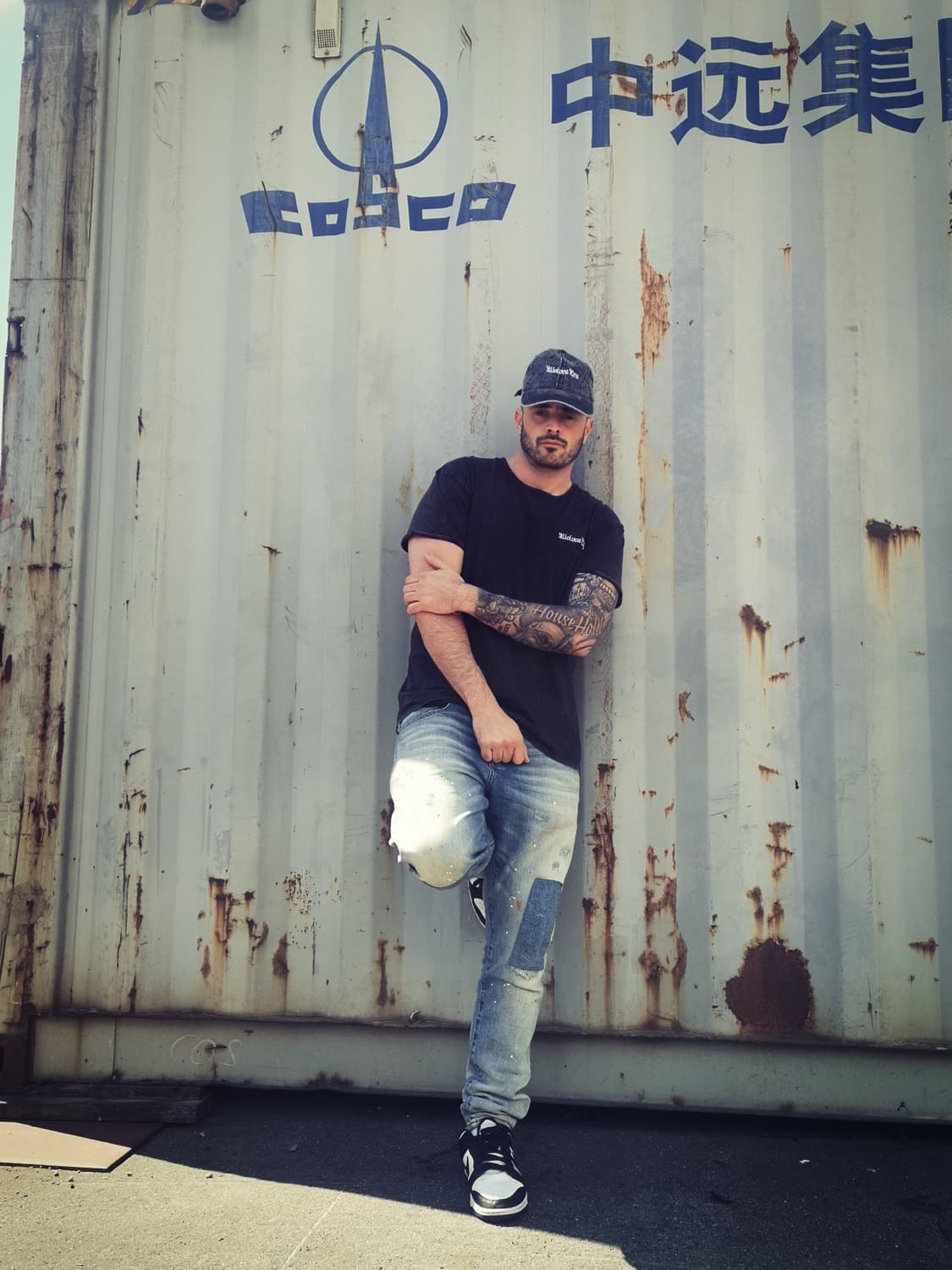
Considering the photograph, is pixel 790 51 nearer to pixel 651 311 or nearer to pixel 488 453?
pixel 651 311

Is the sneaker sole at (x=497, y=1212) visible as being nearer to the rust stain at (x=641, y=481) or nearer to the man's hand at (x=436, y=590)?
the man's hand at (x=436, y=590)

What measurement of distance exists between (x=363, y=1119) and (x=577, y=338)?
253cm

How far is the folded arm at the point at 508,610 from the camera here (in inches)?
108

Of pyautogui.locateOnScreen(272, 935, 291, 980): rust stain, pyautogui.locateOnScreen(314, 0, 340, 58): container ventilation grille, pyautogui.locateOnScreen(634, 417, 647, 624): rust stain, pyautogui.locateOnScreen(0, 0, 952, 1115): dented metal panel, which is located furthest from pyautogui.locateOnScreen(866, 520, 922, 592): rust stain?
pyautogui.locateOnScreen(314, 0, 340, 58): container ventilation grille

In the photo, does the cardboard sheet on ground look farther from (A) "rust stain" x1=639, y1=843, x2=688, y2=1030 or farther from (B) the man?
(A) "rust stain" x1=639, y1=843, x2=688, y2=1030

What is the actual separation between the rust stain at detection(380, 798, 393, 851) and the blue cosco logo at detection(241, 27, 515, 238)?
6.30ft

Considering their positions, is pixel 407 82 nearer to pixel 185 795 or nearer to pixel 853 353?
pixel 853 353

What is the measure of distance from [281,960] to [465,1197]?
3.16 feet

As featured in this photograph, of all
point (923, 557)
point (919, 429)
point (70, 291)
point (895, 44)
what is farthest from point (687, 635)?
point (70, 291)

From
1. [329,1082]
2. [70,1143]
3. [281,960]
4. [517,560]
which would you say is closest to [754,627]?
[517,560]

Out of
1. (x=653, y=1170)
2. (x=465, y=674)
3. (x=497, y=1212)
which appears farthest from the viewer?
(x=465, y=674)

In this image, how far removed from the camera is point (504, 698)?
9.06ft

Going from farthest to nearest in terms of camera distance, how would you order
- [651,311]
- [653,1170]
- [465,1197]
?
[651,311] < [653,1170] < [465,1197]

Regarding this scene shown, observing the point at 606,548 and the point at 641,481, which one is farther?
the point at 641,481
